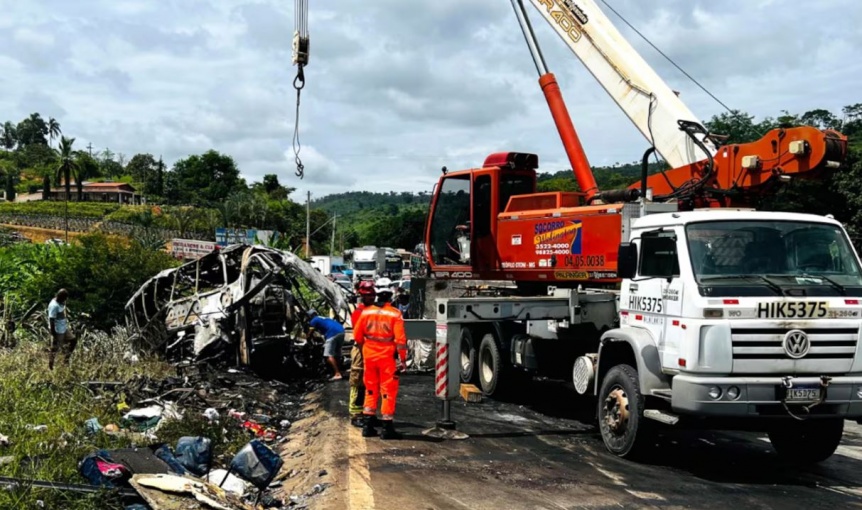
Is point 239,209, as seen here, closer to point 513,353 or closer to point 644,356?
point 513,353

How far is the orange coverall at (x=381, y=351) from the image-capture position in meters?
7.97

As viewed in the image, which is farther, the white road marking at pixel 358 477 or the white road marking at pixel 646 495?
the white road marking at pixel 646 495

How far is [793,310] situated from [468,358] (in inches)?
270

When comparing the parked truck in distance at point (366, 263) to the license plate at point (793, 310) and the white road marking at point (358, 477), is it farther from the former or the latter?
the license plate at point (793, 310)

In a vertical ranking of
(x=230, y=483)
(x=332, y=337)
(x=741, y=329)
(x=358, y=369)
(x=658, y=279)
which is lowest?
(x=230, y=483)

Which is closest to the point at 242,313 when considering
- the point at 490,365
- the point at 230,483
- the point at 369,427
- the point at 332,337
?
the point at 332,337

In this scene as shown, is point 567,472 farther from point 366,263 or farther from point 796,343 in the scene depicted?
point 366,263

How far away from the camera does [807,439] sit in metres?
7.48

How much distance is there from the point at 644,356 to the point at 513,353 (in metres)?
4.13

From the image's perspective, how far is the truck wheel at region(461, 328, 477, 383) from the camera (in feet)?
40.7

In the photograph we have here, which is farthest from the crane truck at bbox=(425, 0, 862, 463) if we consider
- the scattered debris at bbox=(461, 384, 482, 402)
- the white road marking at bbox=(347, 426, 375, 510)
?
the white road marking at bbox=(347, 426, 375, 510)

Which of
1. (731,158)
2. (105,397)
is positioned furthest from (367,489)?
(731,158)

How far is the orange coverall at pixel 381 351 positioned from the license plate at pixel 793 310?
3614 millimetres

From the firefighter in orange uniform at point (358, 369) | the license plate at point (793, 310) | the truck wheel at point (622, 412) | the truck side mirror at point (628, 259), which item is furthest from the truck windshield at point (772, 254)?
the firefighter in orange uniform at point (358, 369)
